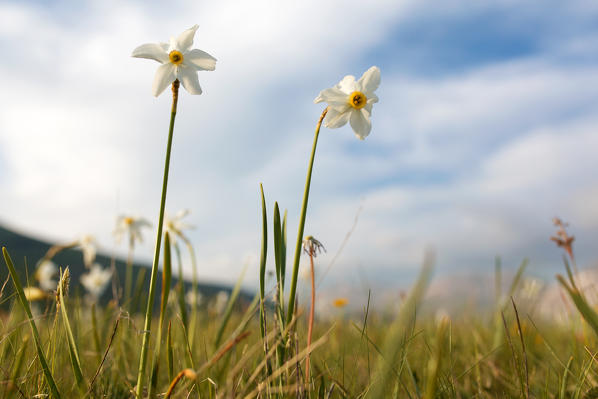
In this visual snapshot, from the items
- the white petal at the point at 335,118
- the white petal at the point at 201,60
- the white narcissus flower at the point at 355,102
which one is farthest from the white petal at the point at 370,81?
the white petal at the point at 201,60

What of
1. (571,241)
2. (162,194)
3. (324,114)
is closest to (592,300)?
(571,241)

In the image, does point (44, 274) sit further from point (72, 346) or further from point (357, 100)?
point (357, 100)

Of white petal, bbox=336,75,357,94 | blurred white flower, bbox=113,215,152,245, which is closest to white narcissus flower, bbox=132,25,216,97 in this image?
white petal, bbox=336,75,357,94

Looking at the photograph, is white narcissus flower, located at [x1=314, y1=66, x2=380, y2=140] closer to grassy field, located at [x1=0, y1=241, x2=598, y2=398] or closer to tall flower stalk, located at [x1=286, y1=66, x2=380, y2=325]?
tall flower stalk, located at [x1=286, y1=66, x2=380, y2=325]

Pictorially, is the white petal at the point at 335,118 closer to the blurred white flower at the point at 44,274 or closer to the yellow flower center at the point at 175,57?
the yellow flower center at the point at 175,57

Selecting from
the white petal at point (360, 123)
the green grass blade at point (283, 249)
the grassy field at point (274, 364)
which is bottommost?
the grassy field at point (274, 364)

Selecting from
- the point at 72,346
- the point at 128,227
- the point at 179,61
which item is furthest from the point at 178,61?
the point at 128,227
